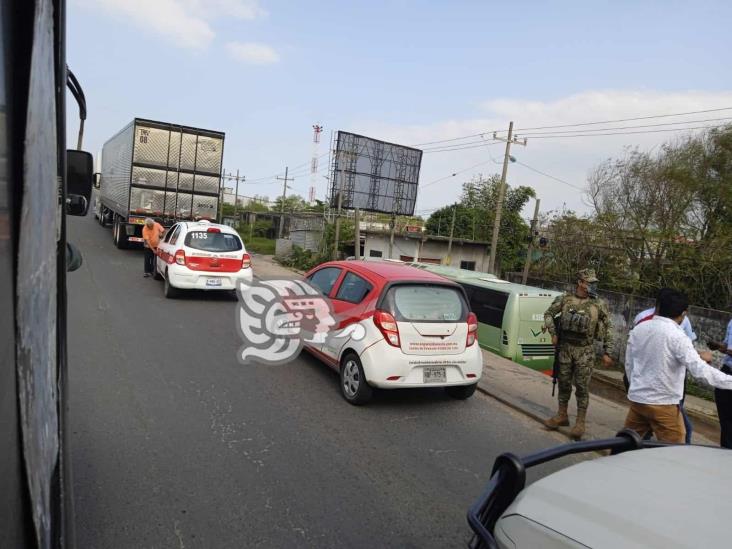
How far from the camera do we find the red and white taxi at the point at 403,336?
5.50 metres

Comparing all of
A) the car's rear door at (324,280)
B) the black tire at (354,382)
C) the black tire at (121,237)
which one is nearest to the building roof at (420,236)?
the black tire at (121,237)

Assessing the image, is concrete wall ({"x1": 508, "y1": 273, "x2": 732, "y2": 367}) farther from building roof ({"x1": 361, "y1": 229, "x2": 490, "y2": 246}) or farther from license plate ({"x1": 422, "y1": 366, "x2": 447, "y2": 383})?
building roof ({"x1": 361, "y1": 229, "x2": 490, "y2": 246})

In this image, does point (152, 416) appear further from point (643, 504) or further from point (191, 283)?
point (191, 283)

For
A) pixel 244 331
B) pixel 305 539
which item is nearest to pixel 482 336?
pixel 244 331

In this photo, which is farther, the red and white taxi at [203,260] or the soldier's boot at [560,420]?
the red and white taxi at [203,260]

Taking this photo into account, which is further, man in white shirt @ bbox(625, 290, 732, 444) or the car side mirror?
man in white shirt @ bbox(625, 290, 732, 444)

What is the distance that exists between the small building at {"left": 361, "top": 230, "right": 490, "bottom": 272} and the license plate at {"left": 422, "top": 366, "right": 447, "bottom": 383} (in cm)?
1965

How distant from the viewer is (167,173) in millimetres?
16797

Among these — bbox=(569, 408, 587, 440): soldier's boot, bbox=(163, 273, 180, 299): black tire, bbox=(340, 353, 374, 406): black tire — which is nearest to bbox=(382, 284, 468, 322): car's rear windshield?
bbox=(340, 353, 374, 406): black tire

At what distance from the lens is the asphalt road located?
10.9 feet

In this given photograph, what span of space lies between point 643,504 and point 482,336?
825cm

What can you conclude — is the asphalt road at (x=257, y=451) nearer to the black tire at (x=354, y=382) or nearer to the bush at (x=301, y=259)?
the black tire at (x=354, y=382)

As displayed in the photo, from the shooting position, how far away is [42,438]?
136 cm

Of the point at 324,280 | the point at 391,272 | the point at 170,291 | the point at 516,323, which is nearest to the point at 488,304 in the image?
the point at 516,323
